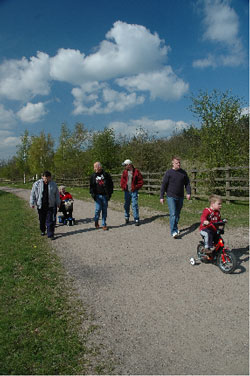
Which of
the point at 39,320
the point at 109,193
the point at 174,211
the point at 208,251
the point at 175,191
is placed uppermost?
the point at 175,191

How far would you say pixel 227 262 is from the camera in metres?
4.59

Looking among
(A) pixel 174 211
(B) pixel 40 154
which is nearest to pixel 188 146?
(A) pixel 174 211

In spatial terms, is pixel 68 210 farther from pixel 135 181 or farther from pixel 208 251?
pixel 208 251

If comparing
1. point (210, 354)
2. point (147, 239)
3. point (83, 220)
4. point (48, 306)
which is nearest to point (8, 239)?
point (83, 220)

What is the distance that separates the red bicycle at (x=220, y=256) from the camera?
4516 mm

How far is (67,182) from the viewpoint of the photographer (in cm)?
3372

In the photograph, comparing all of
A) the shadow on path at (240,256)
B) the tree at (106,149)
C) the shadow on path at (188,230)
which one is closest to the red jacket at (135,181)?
the shadow on path at (188,230)

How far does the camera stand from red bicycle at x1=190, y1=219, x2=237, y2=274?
14.8ft

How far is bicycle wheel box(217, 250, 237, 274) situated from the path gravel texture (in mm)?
105

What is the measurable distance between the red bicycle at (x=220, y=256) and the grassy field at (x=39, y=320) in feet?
7.90

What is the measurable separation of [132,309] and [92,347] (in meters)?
0.88

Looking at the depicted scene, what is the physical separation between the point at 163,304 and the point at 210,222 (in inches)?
70.7

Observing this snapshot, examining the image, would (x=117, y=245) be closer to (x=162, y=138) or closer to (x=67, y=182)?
(x=162, y=138)

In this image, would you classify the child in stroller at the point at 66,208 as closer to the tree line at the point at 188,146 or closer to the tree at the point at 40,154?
the tree line at the point at 188,146
